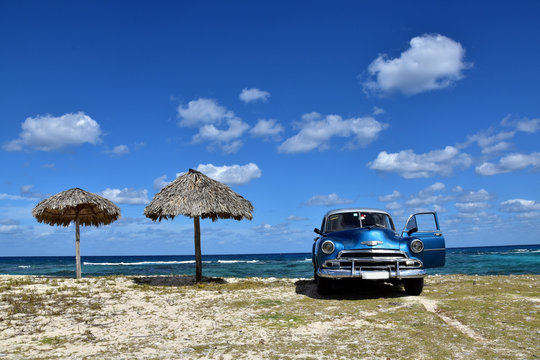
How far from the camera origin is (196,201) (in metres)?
12.8

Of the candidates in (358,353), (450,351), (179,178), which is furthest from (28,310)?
(450,351)

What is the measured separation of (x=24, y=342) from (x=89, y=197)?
9.50 meters

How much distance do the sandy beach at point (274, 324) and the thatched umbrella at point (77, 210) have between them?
4.14 meters

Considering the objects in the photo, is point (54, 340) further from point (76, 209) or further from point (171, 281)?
point (76, 209)

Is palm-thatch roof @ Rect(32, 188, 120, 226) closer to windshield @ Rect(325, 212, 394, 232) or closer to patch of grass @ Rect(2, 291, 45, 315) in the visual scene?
patch of grass @ Rect(2, 291, 45, 315)

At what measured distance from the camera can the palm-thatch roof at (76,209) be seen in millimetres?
14750

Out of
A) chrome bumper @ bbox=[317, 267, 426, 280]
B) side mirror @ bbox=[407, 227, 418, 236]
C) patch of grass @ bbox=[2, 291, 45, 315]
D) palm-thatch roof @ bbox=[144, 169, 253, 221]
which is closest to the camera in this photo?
patch of grass @ bbox=[2, 291, 45, 315]

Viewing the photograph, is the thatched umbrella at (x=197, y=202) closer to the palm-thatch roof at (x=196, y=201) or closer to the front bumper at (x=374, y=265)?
the palm-thatch roof at (x=196, y=201)

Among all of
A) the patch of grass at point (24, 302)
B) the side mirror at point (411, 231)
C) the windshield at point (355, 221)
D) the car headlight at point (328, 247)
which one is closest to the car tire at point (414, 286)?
the side mirror at point (411, 231)

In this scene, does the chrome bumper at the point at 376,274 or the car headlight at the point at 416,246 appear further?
the car headlight at the point at 416,246

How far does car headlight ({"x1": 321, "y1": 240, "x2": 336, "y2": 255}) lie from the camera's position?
921 centimetres

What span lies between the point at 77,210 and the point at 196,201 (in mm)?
5967

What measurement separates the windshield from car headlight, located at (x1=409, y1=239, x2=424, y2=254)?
4.02 feet

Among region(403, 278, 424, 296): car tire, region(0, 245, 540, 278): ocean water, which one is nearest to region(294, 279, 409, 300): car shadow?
region(403, 278, 424, 296): car tire
